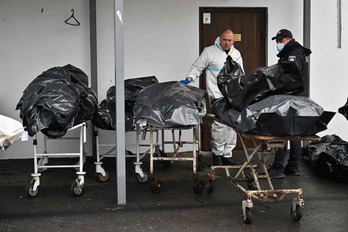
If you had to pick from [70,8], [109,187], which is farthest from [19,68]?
[109,187]

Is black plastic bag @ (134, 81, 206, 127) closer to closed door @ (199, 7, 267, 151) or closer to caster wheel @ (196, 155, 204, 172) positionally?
caster wheel @ (196, 155, 204, 172)

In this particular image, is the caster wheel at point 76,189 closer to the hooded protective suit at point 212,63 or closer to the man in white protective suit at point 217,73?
the man in white protective suit at point 217,73

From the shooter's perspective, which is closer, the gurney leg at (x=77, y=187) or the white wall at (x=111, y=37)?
the gurney leg at (x=77, y=187)

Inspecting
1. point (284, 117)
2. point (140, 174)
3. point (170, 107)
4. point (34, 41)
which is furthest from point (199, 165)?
point (34, 41)

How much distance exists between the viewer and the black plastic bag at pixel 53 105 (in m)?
5.68

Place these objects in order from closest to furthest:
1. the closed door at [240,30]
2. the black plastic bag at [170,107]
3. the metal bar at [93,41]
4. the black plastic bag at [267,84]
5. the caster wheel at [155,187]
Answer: the black plastic bag at [267,84] < the black plastic bag at [170,107] < the caster wheel at [155,187] < the metal bar at [93,41] < the closed door at [240,30]

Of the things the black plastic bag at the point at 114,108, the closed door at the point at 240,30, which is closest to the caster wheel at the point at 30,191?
the black plastic bag at the point at 114,108

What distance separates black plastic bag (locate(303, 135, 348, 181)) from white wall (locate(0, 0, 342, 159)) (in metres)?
1.67

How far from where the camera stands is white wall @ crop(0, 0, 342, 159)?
8.14m

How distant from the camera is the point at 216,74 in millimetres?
7578

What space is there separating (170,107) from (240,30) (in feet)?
10.1

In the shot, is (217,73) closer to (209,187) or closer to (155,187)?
(209,187)

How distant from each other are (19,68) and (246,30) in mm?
3802

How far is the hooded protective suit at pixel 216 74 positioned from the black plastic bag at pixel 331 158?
4.12ft
